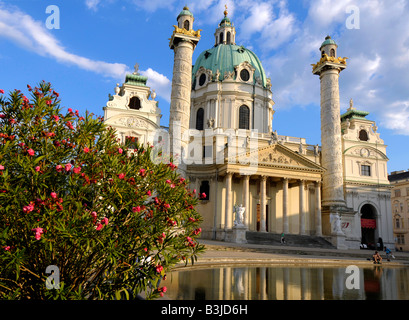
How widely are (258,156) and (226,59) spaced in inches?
759

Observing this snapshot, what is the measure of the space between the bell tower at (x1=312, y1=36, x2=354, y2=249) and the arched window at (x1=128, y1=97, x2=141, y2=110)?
21.1 m

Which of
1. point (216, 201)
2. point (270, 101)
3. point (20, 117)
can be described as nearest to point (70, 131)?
point (20, 117)

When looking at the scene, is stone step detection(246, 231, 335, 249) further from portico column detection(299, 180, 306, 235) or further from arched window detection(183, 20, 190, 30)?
arched window detection(183, 20, 190, 30)

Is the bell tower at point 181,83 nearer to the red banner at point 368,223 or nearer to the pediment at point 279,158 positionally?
the pediment at point 279,158

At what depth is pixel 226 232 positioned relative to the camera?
111 feet

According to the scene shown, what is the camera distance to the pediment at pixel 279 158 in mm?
36456

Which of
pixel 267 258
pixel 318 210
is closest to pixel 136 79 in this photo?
pixel 318 210

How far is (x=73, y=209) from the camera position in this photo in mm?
5078

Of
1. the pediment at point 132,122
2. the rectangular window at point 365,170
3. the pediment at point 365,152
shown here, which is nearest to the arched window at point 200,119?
the pediment at point 132,122

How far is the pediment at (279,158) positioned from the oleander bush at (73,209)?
3118 centimetres

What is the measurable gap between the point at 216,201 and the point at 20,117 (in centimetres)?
3308

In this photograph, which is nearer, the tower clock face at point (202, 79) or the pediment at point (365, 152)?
the pediment at point (365, 152)

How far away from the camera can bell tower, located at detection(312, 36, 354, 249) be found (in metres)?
37.0

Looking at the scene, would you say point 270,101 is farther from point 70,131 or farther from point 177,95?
point 70,131
